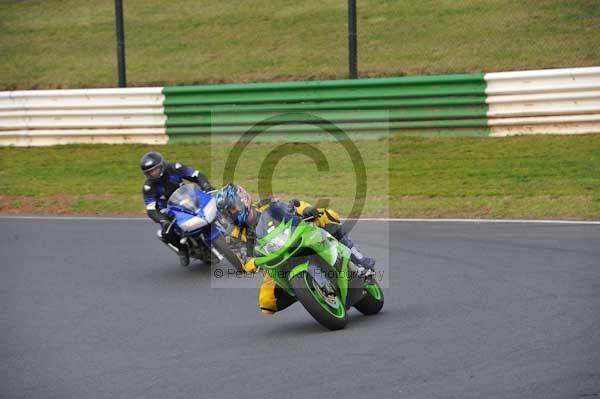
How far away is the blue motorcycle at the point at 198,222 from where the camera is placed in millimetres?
10570

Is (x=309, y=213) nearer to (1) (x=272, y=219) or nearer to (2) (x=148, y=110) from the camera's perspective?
(1) (x=272, y=219)

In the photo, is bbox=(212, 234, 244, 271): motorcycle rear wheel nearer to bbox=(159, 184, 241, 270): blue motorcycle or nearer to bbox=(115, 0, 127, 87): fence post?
bbox=(159, 184, 241, 270): blue motorcycle

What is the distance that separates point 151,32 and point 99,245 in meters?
10.8

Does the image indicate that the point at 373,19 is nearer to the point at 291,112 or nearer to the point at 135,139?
the point at 291,112

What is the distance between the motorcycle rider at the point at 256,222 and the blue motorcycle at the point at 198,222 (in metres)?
2.52

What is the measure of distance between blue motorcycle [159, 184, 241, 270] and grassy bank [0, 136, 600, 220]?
3.41 metres

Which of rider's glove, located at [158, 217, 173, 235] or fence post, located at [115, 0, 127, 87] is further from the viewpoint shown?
fence post, located at [115, 0, 127, 87]

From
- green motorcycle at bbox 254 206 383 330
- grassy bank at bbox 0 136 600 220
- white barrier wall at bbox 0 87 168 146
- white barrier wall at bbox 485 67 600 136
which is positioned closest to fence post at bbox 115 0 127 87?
white barrier wall at bbox 0 87 168 146

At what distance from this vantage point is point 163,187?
1131cm

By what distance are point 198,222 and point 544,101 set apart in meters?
7.23

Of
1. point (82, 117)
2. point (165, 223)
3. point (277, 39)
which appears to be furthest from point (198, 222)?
point (277, 39)

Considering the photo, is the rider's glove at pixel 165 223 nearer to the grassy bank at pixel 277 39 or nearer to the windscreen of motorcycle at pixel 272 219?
the windscreen of motorcycle at pixel 272 219

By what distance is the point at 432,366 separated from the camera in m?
6.18

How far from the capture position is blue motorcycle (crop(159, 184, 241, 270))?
10.6 m
